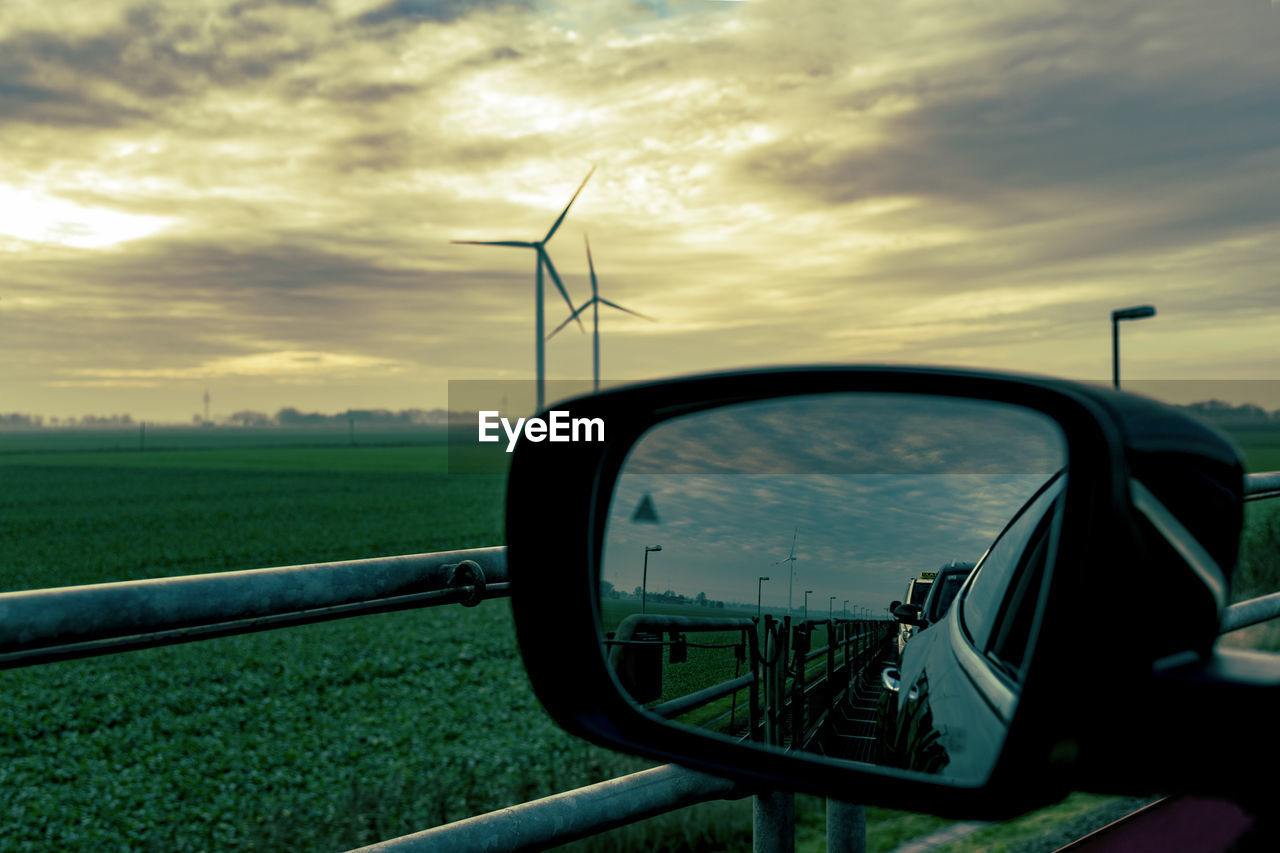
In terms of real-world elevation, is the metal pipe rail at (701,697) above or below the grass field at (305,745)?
above

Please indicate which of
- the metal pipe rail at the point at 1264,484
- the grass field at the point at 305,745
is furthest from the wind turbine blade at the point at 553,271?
the metal pipe rail at the point at 1264,484

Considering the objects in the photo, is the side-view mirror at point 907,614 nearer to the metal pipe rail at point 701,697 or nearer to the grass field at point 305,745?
the metal pipe rail at point 701,697

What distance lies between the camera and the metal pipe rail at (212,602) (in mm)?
1221

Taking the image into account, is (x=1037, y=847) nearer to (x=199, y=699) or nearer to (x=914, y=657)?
(x=914, y=657)

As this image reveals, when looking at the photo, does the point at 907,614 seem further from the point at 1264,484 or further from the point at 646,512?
the point at 1264,484

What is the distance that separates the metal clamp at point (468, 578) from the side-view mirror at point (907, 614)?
85 cm

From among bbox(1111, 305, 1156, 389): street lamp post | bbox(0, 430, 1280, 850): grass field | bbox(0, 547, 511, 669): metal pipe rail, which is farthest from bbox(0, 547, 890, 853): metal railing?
bbox(1111, 305, 1156, 389): street lamp post

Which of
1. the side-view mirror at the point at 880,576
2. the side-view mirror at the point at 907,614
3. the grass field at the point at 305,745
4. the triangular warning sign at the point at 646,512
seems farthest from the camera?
the grass field at the point at 305,745

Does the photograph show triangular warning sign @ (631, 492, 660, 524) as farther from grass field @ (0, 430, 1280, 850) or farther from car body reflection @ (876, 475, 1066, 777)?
grass field @ (0, 430, 1280, 850)

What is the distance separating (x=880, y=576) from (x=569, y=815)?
35.2 inches

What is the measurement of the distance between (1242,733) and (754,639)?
2.23 ft

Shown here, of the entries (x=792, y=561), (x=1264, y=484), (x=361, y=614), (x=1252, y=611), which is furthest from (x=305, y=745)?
(x=792, y=561)

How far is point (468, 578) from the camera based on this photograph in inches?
70.9

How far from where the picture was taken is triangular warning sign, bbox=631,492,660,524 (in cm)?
143
